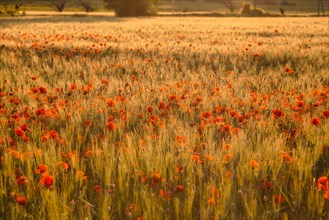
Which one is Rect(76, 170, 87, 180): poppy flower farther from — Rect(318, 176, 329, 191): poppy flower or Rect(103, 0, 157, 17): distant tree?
Rect(103, 0, 157, 17): distant tree

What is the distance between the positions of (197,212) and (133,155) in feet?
1.66

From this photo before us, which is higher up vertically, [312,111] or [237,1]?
[237,1]

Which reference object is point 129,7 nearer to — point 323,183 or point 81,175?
point 81,175

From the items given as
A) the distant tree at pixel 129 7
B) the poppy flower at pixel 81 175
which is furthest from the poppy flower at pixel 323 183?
the distant tree at pixel 129 7

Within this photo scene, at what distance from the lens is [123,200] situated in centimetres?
170

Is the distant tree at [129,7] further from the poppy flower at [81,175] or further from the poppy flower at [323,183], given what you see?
the poppy flower at [323,183]

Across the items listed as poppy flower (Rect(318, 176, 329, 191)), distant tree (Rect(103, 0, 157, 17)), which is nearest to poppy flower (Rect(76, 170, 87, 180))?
poppy flower (Rect(318, 176, 329, 191))

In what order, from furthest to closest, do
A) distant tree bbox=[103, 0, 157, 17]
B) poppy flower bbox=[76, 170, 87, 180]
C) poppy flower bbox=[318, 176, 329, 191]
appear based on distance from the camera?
distant tree bbox=[103, 0, 157, 17], poppy flower bbox=[76, 170, 87, 180], poppy flower bbox=[318, 176, 329, 191]

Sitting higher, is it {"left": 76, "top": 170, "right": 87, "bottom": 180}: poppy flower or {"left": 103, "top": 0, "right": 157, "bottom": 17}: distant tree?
{"left": 103, "top": 0, "right": 157, "bottom": 17}: distant tree

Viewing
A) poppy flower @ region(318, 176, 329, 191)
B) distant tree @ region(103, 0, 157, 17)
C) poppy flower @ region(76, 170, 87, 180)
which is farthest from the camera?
distant tree @ region(103, 0, 157, 17)

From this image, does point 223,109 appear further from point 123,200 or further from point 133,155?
point 123,200

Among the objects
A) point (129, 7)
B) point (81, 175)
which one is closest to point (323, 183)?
point (81, 175)

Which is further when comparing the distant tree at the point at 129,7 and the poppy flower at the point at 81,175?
the distant tree at the point at 129,7

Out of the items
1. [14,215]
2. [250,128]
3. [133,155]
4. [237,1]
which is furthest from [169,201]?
[237,1]
